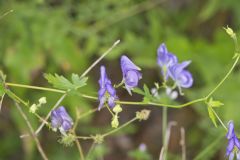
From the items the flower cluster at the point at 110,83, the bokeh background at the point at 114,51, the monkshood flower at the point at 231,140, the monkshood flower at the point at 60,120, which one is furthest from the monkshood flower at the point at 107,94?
the bokeh background at the point at 114,51

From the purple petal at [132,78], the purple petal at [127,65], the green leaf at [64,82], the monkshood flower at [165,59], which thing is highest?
the monkshood flower at [165,59]

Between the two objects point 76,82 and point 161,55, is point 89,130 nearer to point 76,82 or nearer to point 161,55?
point 161,55

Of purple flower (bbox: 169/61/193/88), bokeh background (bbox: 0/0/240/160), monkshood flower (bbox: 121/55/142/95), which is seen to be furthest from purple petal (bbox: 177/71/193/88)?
bokeh background (bbox: 0/0/240/160)

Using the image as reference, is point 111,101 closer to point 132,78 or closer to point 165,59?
point 132,78

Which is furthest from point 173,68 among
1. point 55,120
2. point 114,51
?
point 114,51

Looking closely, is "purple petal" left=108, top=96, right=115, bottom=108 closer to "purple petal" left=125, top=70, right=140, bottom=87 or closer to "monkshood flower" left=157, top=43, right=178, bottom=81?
"purple petal" left=125, top=70, right=140, bottom=87

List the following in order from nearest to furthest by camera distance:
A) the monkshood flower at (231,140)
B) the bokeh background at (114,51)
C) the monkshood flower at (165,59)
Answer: the monkshood flower at (231,140), the monkshood flower at (165,59), the bokeh background at (114,51)

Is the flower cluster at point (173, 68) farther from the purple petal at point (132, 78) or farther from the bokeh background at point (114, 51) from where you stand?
the bokeh background at point (114, 51)

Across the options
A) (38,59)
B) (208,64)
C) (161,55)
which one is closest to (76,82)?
(161,55)

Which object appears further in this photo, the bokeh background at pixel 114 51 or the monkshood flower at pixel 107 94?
the bokeh background at pixel 114 51
